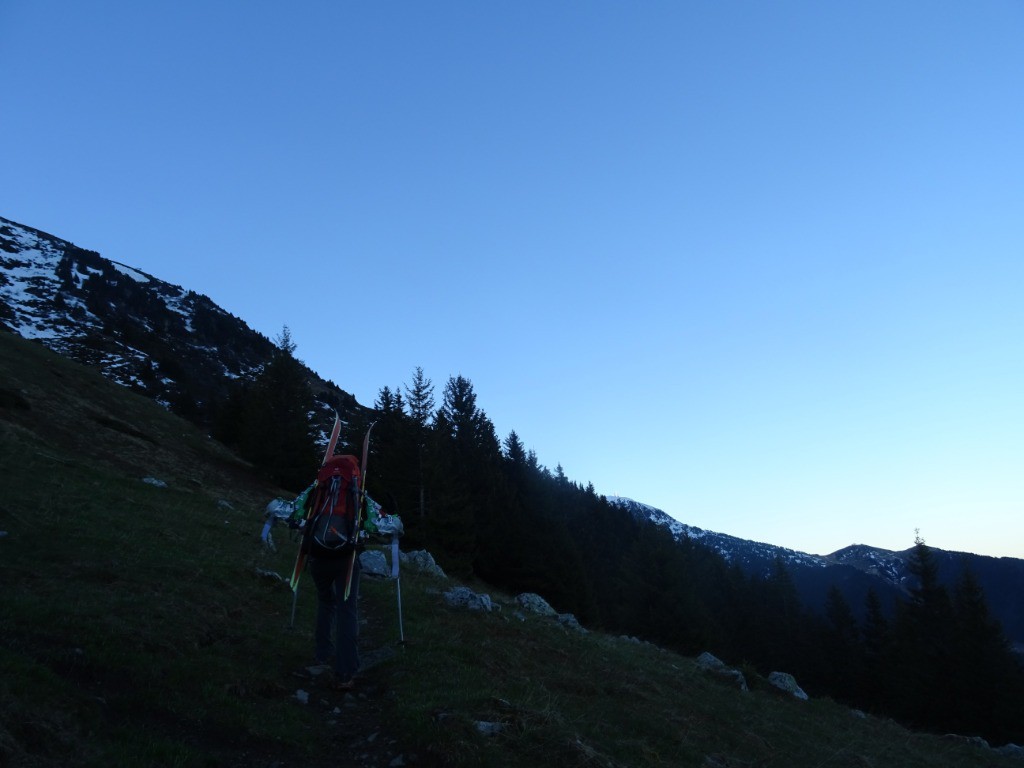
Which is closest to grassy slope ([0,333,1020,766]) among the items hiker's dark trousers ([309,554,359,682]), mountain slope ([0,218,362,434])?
hiker's dark trousers ([309,554,359,682])

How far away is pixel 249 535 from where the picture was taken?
1942cm

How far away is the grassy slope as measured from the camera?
18.4 ft

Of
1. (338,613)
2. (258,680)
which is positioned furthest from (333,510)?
(258,680)

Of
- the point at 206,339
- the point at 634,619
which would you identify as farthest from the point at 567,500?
the point at 206,339

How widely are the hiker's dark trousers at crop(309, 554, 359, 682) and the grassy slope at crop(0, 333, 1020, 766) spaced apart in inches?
19.7

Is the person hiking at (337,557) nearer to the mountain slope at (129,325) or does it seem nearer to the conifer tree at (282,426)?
the conifer tree at (282,426)

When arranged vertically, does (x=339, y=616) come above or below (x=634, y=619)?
above

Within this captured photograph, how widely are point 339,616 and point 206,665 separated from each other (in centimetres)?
155

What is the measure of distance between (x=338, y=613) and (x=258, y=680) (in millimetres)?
1133

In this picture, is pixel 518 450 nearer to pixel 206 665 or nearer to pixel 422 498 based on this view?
pixel 422 498

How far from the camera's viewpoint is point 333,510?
815 cm

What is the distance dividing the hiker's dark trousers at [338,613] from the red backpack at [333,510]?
0.67 ft

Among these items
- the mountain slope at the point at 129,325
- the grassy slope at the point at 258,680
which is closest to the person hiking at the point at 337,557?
the grassy slope at the point at 258,680

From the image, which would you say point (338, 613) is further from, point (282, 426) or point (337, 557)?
point (282, 426)
